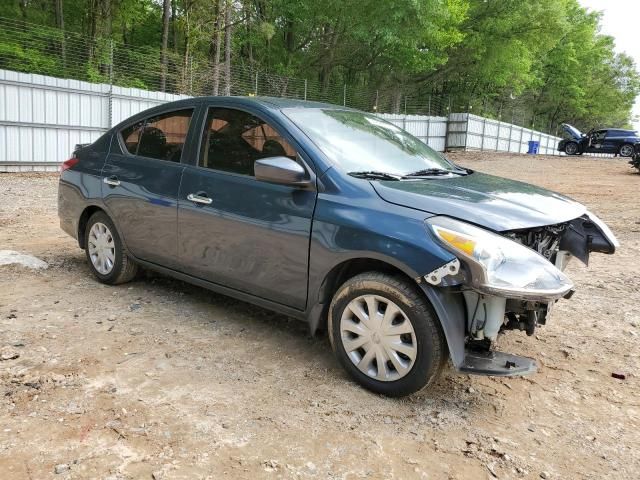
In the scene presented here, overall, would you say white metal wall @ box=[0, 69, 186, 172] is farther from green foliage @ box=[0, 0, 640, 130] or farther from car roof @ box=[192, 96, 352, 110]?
car roof @ box=[192, 96, 352, 110]

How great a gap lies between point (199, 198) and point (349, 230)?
4.28ft

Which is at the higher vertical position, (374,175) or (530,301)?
(374,175)

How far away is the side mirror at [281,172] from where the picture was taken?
326cm

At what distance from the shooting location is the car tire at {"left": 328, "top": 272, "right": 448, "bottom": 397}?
2863 mm

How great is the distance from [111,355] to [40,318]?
3.05 feet

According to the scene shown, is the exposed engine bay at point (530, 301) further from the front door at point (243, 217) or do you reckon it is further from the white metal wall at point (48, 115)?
the white metal wall at point (48, 115)

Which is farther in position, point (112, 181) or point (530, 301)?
point (112, 181)

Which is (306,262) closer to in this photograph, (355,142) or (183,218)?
(355,142)

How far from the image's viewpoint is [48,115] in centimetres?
1419

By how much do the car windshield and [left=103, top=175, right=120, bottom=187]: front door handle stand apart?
171 centimetres

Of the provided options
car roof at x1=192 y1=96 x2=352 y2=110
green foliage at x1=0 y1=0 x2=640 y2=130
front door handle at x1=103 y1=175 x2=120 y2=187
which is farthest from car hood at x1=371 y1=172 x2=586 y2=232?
green foliage at x1=0 y1=0 x2=640 y2=130

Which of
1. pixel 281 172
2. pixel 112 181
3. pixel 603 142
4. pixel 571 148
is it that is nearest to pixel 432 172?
pixel 281 172

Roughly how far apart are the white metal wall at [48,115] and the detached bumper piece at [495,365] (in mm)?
13702

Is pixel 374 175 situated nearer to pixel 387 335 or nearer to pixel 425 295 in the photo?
pixel 425 295
